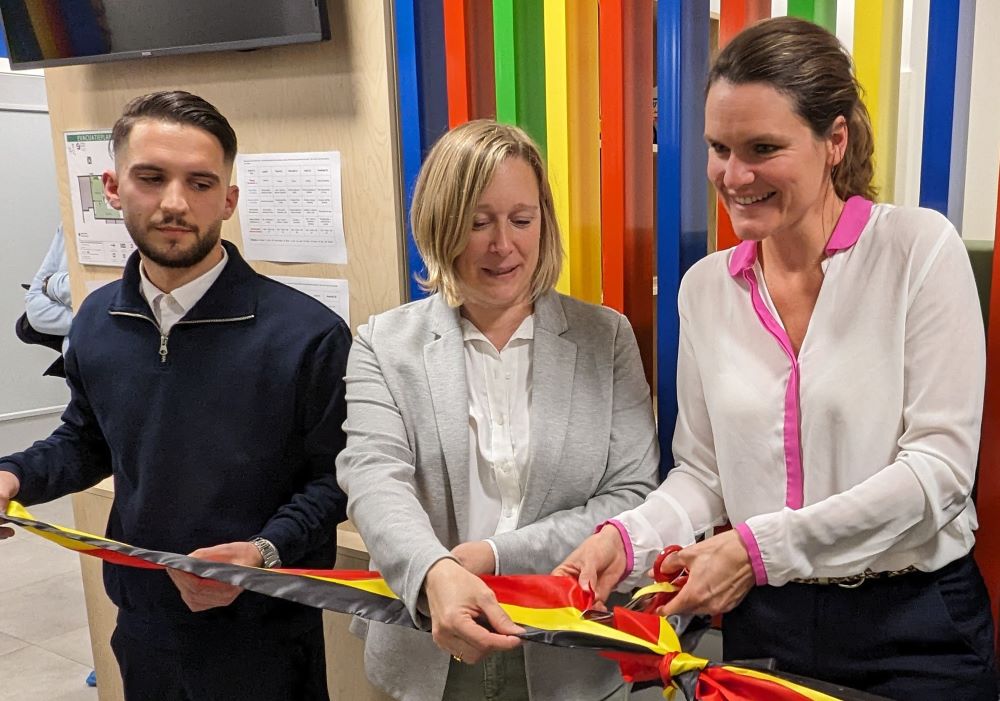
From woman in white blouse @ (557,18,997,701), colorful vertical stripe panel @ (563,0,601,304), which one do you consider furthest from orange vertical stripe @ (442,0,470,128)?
woman in white blouse @ (557,18,997,701)

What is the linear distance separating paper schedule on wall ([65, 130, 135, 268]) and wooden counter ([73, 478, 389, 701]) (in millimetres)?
766

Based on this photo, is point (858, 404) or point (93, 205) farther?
point (93, 205)

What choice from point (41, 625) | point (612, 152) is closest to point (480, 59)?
point (612, 152)

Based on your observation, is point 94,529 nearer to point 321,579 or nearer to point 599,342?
point 321,579

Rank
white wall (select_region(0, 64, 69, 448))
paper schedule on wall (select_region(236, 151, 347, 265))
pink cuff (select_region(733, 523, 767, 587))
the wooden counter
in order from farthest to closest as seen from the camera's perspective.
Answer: white wall (select_region(0, 64, 69, 448)) < the wooden counter < paper schedule on wall (select_region(236, 151, 347, 265)) < pink cuff (select_region(733, 523, 767, 587))

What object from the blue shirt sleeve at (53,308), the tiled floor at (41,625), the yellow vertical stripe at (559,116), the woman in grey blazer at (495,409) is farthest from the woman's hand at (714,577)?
the blue shirt sleeve at (53,308)

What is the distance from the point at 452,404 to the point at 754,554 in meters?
0.59

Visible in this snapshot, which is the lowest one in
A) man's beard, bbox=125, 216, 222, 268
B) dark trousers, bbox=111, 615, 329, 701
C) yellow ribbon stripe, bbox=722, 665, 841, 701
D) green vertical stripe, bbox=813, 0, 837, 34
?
dark trousers, bbox=111, 615, 329, 701

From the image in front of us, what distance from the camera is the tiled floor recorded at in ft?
12.3

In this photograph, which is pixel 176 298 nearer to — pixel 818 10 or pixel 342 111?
pixel 342 111

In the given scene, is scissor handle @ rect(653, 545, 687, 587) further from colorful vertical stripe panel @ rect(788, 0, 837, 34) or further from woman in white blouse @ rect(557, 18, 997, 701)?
colorful vertical stripe panel @ rect(788, 0, 837, 34)

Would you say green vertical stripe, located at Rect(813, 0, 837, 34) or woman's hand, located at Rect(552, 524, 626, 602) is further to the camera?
green vertical stripe, located at Rect(813, 0, 837, 34)

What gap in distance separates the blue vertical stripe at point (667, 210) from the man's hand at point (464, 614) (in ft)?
2.50

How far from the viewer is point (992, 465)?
1688 mm
